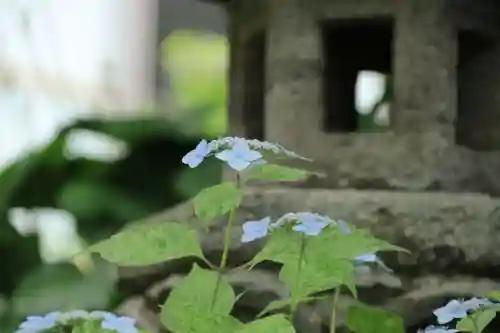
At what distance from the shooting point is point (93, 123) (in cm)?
158

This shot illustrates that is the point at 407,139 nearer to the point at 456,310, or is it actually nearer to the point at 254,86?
the point at 254,86

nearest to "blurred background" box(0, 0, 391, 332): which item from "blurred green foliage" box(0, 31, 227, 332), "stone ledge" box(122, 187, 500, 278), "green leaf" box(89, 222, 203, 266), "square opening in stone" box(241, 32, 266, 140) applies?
"blurred green foliage" box(0, 31, 227, 332)

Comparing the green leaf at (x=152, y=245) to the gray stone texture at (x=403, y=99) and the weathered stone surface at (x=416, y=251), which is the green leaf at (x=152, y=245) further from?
the gray stone texture at (x=403, y=99)

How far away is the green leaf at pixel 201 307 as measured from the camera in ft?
2.00

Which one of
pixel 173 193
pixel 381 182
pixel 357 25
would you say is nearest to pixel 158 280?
pixel 381 182

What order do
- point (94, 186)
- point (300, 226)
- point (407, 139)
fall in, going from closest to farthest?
point (300, 226) < point (407, 139) < point (94, 186)

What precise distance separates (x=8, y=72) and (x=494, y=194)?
4.78 feet

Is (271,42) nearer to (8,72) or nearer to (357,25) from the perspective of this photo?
(357,25)

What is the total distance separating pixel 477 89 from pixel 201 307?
2.10 feet

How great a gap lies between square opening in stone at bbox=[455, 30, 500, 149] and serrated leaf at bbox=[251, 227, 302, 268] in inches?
22.3

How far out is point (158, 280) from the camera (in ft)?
3.51

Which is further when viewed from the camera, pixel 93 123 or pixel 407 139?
pixel 93 123

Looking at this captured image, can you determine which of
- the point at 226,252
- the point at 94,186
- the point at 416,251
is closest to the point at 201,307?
the point at 226,252

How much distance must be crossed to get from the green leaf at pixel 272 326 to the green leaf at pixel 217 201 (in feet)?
0.25
